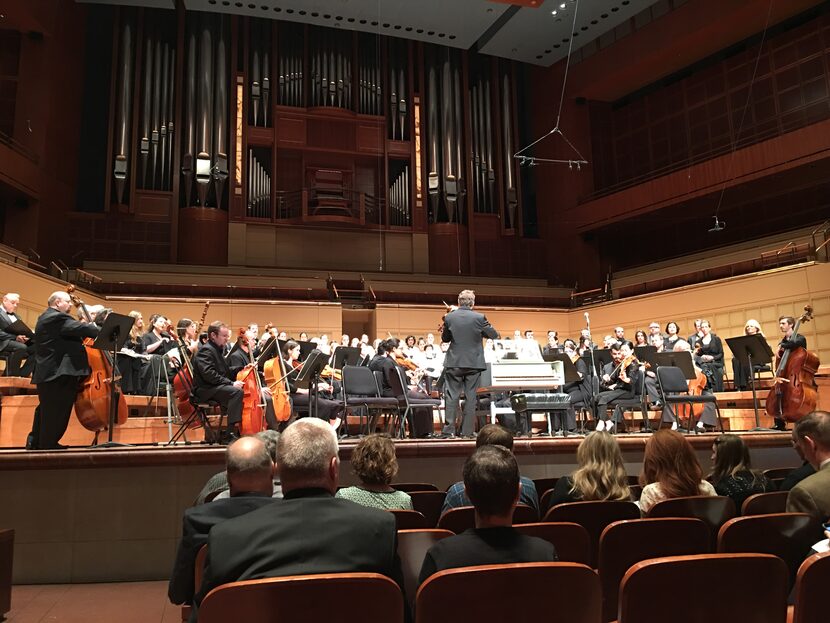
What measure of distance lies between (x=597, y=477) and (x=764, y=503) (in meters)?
0.64

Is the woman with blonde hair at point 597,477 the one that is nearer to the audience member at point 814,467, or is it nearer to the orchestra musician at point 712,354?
the audience member at point 814,467

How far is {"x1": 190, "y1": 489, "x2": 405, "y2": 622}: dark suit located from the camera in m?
1.51

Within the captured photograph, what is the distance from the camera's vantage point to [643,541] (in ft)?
7.04

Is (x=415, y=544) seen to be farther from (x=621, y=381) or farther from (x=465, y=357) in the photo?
(x=621, y=381)

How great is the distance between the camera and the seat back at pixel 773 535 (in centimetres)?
207

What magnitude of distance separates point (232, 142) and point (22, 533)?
38.4 feet

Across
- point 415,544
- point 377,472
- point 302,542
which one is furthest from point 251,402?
point 302,542

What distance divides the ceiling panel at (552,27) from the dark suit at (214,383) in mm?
10734

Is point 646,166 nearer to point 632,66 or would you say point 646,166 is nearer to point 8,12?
point 632,66

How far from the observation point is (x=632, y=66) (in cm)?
1426

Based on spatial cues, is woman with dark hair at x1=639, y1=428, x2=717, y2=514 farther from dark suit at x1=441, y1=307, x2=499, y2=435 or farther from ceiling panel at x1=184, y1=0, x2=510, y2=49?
ceiling panel at x1=184, y1=0, x2=510, y2=49

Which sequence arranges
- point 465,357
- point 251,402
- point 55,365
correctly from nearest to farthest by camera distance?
point 55,365, point 251,402, point 465,357

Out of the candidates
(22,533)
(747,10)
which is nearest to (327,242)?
(747,10)

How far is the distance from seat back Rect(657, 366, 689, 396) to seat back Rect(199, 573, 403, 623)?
6435 mm
